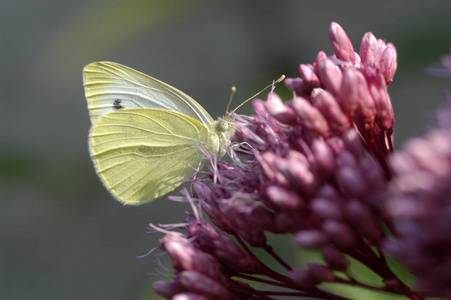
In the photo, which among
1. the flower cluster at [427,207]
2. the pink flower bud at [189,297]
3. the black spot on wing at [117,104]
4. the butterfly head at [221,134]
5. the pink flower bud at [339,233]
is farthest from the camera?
the black spot on wing at [117,104]

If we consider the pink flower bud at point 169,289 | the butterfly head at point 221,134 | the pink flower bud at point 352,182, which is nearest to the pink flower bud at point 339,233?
the pink flower bud at point 352,182

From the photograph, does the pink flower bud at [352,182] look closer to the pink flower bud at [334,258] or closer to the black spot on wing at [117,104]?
the pink flower bud at [334,258]

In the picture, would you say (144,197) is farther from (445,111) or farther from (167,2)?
(445,111)

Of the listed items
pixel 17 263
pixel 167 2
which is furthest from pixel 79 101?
pixel 167 2

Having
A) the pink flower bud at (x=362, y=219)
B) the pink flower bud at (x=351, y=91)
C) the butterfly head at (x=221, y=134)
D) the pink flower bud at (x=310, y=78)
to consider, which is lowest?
the pink flower bud at (x=362, y=219)

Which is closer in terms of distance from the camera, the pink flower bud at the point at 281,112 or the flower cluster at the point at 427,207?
the flower cluster at the point at 427,207

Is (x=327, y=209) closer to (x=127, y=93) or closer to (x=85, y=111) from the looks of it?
(x=127, y=93)

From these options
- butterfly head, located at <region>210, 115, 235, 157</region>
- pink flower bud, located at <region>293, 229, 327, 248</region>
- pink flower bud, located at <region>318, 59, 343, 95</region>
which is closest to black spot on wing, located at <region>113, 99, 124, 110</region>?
butterfly head, located at <region>210, 115, 235, 157</region>
